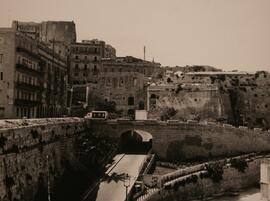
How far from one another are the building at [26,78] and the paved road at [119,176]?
36.0ft

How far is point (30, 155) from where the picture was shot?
25938 mm

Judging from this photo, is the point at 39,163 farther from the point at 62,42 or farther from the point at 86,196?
the point at 62,42

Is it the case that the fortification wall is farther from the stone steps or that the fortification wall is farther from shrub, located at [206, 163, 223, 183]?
the stone steps

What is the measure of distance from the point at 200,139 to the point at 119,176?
1418 centimetres

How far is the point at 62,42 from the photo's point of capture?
7494 cm

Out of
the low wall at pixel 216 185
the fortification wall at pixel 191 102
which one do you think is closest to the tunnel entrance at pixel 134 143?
the fortification wall at pixel 191 102

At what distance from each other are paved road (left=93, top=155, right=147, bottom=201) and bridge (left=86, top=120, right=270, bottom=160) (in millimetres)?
3498

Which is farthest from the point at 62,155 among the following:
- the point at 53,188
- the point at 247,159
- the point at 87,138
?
the point at 247,159

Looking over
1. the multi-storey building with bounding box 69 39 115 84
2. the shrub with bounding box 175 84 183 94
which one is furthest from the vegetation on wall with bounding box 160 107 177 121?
the multi-storey building with bounding box 69 39 115 84

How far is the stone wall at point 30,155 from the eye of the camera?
72.3 ft

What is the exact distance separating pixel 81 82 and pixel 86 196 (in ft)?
154

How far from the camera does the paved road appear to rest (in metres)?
30.4

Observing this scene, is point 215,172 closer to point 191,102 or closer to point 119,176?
point 119,176

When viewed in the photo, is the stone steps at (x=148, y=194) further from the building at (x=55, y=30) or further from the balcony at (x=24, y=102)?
the building at (x=55, y=30)
